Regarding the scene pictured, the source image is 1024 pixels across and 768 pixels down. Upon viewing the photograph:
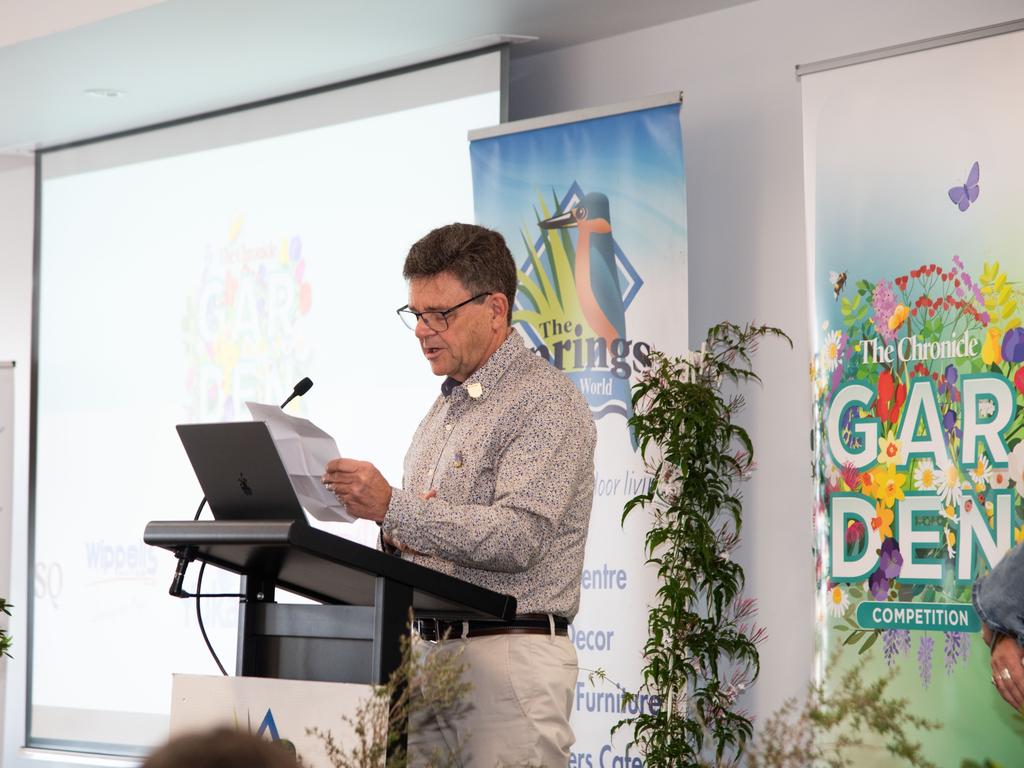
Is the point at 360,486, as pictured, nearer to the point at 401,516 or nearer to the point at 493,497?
the point at 401,516

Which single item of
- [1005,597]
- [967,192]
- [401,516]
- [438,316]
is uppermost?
[967,192]

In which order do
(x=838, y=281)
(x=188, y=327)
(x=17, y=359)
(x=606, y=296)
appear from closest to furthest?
1. (x=838, y=281)
2. (x=606, y=296)
3. (x=188, y=327)
4. (x=17, y=359)

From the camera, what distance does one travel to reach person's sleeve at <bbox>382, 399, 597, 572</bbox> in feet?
6.88

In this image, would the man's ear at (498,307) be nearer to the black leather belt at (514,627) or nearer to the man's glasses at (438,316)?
the man's glasses at (438,316)

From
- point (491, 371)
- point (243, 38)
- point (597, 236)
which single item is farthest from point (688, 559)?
point (243, 38)

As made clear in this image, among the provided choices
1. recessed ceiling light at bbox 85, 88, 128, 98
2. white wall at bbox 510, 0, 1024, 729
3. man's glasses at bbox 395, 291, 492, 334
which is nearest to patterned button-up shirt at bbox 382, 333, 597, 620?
man's glasses at bbox 395, 291, 492, 334

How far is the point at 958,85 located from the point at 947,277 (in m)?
0.52

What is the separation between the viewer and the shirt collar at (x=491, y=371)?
2.39 metres

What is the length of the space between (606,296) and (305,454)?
2.17 m

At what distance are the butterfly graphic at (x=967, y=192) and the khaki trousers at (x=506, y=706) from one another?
1950 millimetres

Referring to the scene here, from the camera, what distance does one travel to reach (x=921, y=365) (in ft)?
11.5

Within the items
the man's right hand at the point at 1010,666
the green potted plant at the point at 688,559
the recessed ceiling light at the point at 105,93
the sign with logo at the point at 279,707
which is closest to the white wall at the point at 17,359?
the recessed ceiling light at the point at 105,93

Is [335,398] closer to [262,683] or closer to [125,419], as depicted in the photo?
[125,419]

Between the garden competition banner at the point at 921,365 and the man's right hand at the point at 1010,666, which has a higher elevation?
the garden competition banner at the point at 921,365
